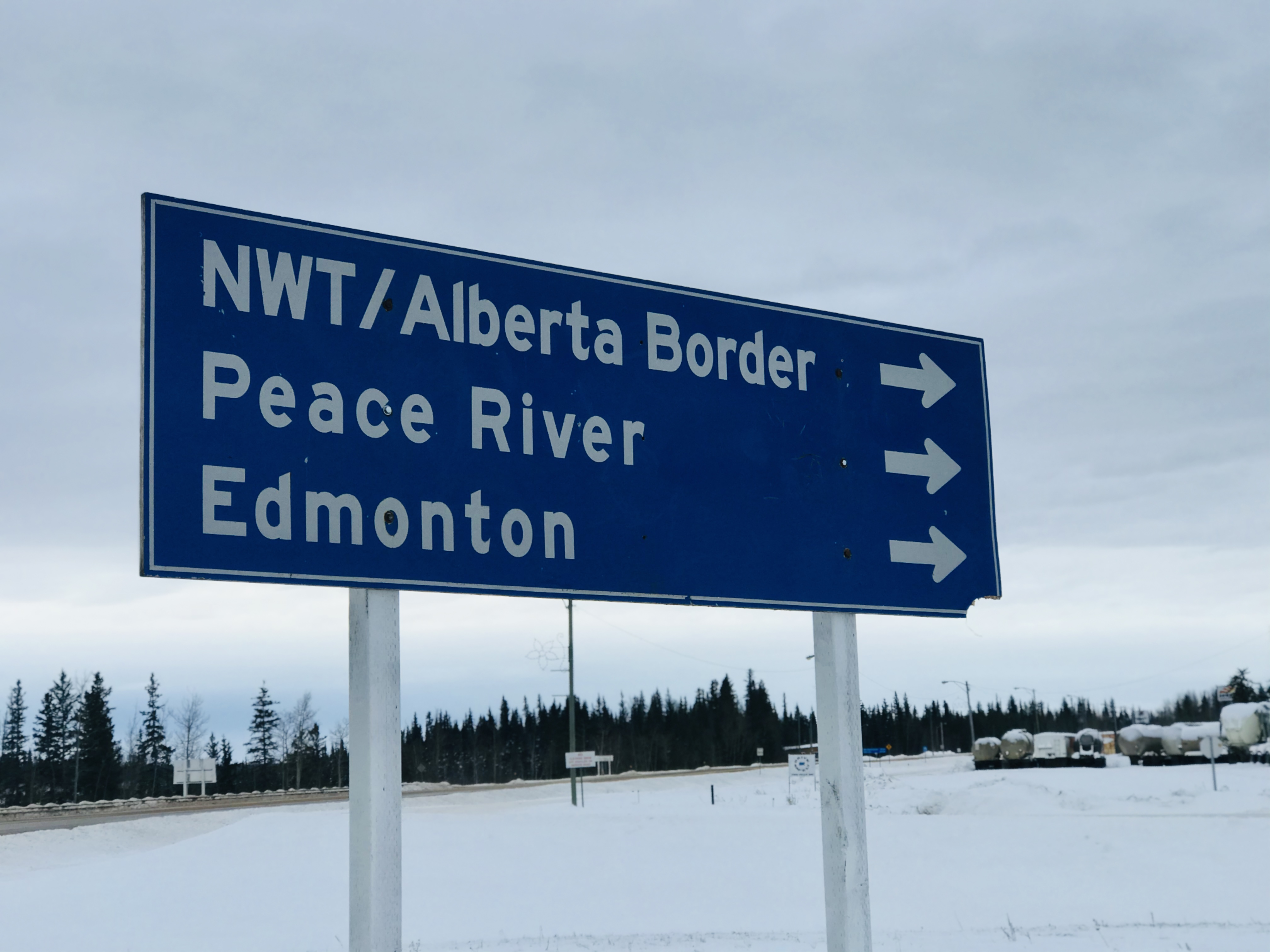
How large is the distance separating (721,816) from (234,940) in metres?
16.0

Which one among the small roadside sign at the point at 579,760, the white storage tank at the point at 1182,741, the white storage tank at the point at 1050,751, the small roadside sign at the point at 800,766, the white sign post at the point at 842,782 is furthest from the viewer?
the white storage tank at the point at 1050,751

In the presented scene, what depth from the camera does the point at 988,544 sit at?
212 inches

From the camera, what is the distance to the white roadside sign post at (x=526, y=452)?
12.5 ft

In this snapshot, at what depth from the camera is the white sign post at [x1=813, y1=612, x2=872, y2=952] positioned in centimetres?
472

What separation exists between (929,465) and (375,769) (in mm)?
2749

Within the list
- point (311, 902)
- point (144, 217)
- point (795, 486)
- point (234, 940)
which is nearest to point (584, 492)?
point (795, 486)

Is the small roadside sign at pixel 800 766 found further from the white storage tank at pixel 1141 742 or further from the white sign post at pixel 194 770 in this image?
the white sign post at pixel 194 770

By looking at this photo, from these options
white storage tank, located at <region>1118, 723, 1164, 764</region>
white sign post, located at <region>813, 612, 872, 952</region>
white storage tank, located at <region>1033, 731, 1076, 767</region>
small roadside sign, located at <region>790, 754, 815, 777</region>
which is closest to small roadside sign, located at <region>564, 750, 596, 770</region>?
small roadside sign, located at <region>790, 754, 815, 777</region>

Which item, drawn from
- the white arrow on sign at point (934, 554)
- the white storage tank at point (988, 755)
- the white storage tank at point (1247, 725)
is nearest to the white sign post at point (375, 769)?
the white arrow on sign at point (934, 554)

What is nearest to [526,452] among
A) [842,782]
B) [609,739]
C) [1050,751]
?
[842,782]

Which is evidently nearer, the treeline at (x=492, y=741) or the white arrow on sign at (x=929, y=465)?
the white arrow on sign at (x=929, y=465)

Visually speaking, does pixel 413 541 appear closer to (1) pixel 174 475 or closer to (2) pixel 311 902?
(1) pixel 174 475

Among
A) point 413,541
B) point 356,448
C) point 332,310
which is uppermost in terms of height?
point 332,310

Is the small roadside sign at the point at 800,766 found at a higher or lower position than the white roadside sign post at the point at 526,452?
lower
